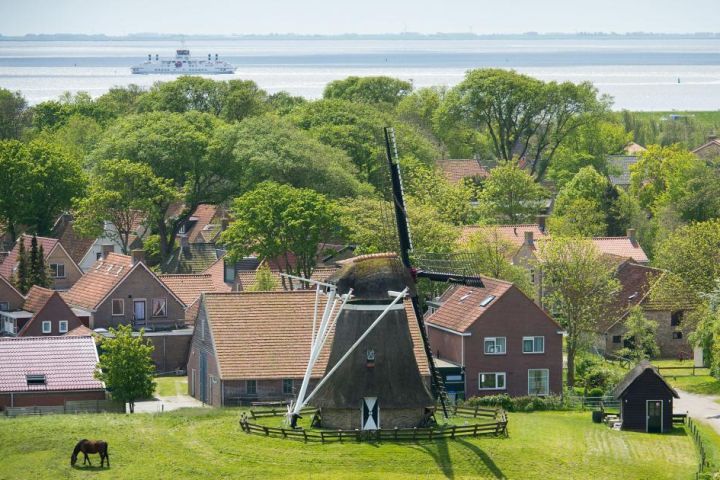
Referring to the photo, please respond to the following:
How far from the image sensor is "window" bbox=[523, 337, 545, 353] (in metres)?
83.0

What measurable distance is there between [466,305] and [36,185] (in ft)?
165

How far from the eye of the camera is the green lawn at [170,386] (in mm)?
83562

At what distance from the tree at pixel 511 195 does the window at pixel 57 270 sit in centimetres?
3528

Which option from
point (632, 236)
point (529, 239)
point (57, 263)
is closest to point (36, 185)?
point (57, 263)

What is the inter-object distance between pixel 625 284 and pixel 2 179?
1877 inches

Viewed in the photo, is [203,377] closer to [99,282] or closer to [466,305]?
[466,305]

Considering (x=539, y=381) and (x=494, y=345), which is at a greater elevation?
(x=494, y=345)

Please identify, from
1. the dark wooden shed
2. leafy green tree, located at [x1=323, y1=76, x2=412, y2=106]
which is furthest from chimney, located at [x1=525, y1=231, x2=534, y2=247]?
leafy green tree, located at [x1=323, y1=76, x2=412, y2=106]

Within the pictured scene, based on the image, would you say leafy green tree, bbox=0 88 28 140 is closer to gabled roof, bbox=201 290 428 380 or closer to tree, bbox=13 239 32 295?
tree, bbox=13 239 32 295

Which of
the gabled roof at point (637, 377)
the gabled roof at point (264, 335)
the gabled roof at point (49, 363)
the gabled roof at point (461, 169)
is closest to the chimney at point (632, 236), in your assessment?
the gabled roof at point (461, 169)

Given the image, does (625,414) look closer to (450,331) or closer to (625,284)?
(450,331)

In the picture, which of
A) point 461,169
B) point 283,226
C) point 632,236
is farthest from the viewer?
point 461,169

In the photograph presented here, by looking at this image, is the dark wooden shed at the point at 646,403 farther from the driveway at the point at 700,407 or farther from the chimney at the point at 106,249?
the chimney at the point at 106,249

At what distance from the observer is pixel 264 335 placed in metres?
77.3
